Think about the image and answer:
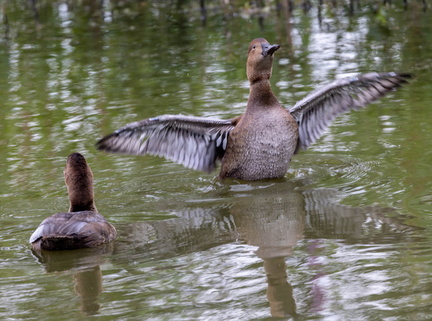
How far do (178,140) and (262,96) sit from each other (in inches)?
39.4

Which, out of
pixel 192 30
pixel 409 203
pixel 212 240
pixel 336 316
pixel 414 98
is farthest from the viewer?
pixel 192 30

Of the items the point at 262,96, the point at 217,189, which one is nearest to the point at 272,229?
the point at 217,189

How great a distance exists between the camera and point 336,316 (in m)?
4.91

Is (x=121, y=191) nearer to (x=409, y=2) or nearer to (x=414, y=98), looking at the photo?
(x=414, y=98)

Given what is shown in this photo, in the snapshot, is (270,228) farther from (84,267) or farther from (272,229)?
(84,267)

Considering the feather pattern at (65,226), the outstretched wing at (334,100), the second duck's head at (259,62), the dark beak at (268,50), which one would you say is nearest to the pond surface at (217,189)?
the feather pattern at (65,226)

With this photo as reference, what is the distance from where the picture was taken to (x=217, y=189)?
8.73m

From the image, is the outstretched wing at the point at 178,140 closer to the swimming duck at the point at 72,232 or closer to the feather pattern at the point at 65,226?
the swimming duck at the point at 72,232

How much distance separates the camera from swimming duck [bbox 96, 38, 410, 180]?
8.74 metres

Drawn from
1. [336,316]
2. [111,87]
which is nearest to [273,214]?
[336,316]

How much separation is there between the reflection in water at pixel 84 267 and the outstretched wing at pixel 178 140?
203 centimetres

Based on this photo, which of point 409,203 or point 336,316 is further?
point 409,203

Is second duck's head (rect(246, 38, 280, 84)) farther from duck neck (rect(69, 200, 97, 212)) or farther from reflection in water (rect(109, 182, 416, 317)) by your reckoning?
duck neck (rect(69, 200, 97, 212))

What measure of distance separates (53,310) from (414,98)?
22.6 ft
